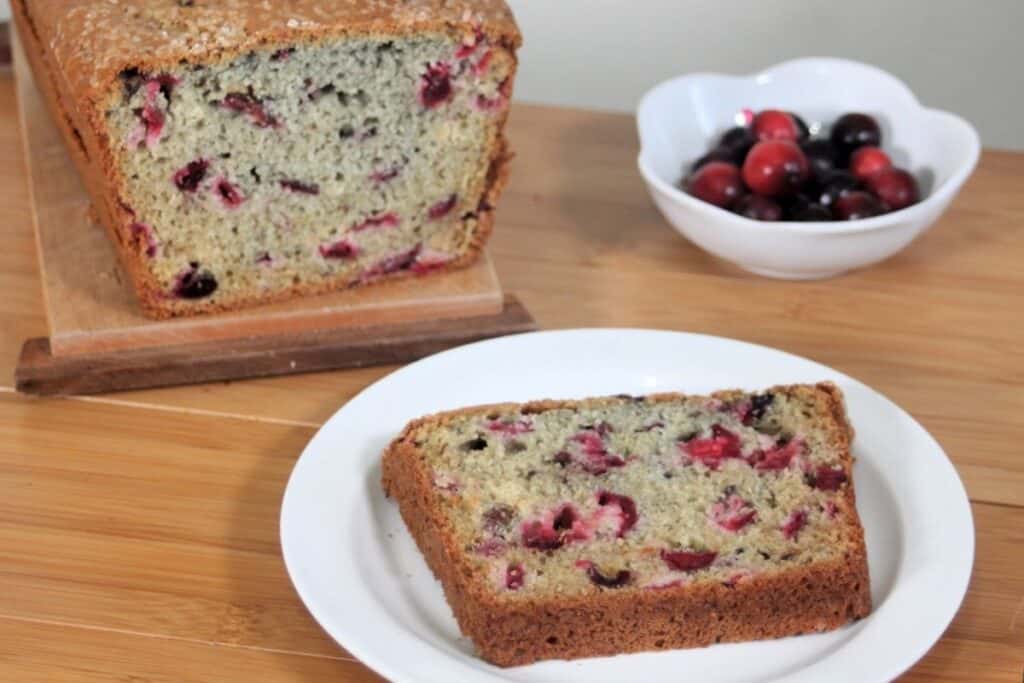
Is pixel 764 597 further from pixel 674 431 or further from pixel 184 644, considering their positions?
pixel 184 644

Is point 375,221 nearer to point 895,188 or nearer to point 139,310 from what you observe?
point 139,310

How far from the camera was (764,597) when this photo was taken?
1578 mm

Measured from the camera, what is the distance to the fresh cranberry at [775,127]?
2330mm

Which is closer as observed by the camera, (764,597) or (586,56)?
(764,597)

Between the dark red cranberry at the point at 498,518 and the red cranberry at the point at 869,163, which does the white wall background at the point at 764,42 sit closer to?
the red cranberry at the point at 869,163

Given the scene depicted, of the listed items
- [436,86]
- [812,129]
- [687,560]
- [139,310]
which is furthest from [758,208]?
[139,310]

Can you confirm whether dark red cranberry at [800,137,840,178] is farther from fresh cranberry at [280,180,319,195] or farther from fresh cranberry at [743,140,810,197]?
fresh cranberry at [280,180,319,195]

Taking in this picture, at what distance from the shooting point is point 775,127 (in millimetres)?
2332

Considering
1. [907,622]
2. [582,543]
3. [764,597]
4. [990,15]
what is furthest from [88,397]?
[990,15]

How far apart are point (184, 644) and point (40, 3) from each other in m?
0.95

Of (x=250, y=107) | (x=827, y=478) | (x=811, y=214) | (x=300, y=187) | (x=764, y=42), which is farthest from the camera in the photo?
(x=764, y=42)

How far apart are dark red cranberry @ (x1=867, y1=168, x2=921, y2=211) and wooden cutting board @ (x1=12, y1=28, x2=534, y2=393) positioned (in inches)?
21.1

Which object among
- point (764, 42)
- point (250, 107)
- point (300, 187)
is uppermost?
point (250, 107)

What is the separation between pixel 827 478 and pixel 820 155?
744 mm
